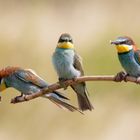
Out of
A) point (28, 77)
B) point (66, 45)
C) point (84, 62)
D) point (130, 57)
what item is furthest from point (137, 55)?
point (84, 62)

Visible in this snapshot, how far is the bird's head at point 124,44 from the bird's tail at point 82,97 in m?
0.32

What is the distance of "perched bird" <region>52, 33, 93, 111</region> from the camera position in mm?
4348

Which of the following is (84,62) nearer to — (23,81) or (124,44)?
(23,81)

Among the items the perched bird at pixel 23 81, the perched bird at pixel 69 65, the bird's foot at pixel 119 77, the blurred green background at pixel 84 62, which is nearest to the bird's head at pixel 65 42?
the perched bird at pixel 69 65

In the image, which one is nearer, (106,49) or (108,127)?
(108,127)

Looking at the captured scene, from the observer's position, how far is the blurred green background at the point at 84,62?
686 cm

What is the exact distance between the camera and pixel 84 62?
7.34m

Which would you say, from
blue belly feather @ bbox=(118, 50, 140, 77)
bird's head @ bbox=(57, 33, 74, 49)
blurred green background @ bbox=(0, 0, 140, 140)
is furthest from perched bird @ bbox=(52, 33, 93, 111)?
blurred green background @ bbox=(0, 0, 140, 140)

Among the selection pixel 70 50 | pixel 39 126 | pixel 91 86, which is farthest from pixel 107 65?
pixel 70 50

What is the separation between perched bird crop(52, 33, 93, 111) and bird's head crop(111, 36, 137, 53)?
0.26 meters

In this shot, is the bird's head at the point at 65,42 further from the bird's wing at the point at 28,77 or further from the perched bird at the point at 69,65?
the bird's wing at the point at 28,77
